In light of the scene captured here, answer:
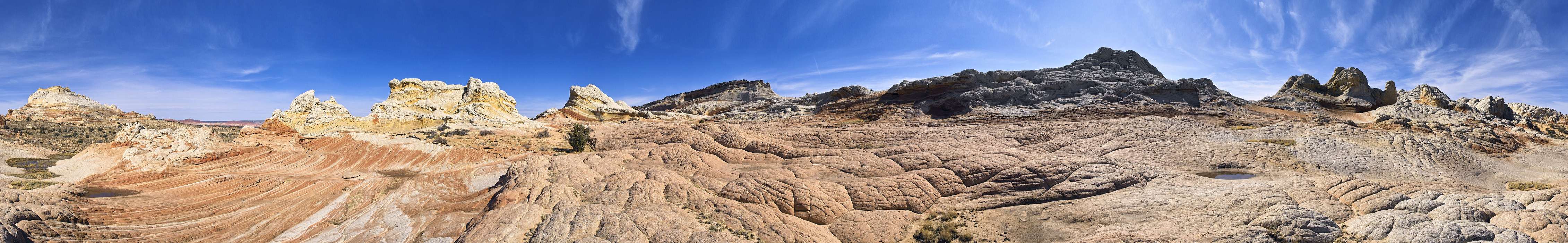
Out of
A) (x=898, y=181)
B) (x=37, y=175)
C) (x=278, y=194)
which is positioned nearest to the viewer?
(x=898, y=181)

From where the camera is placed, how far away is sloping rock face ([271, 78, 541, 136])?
2872cm

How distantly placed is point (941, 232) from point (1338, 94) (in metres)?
37.1

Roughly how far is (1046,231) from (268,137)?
109ft

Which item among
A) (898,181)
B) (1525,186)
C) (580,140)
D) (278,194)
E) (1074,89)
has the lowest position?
(1525,186)

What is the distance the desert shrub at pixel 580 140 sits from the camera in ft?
A: 73.6

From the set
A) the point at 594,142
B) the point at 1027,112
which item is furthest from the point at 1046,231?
the point at 594,142

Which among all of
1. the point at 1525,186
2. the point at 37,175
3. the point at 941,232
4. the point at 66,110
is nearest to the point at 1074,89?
the point at 1525,186

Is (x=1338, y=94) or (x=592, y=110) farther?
(x=592, y=110)

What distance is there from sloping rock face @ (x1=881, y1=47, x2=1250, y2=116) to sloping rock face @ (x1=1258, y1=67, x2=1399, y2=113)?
204 inches

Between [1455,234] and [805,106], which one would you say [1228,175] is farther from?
[805,106]

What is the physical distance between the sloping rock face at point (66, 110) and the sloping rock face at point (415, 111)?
38.9 m

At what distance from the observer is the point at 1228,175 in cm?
1380

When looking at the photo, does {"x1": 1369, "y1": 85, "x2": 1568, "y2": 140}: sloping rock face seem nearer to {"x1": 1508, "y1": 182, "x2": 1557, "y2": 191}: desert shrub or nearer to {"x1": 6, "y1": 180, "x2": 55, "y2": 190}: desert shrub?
{"x1": 1508, "y1": 182, "x2": 1557, "y2": 191}: desert shrub

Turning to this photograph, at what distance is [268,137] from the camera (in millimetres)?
23328
